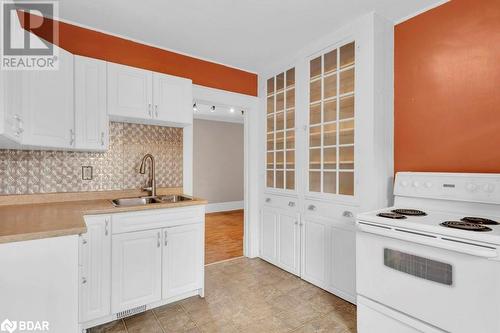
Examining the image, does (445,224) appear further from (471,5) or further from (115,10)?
(115,10)

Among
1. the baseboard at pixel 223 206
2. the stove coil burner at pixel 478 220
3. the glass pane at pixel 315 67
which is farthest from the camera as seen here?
the baseboard at pixel 223 206

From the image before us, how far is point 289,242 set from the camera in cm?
292

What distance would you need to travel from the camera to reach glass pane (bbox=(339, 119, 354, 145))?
90.3 inches

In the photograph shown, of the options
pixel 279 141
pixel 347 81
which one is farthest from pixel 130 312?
pixel 347 81

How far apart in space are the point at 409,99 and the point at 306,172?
1.14 metres

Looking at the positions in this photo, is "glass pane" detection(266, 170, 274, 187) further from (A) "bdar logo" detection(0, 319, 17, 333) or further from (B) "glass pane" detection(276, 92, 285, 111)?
(A) "bdar logo" detection(0, 319, 17, 333)

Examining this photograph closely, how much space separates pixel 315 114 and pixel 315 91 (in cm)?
24

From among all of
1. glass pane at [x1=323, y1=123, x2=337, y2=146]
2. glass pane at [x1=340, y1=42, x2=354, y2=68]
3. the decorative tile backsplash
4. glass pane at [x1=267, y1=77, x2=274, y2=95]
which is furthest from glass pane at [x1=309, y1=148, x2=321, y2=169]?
the decorative tile backsplash

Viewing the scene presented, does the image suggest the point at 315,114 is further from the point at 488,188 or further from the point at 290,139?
the point at 488,188

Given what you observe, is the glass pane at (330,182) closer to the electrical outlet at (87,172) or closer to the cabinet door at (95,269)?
the cabinet door at (95,269)

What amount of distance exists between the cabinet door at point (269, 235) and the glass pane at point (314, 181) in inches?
26.4

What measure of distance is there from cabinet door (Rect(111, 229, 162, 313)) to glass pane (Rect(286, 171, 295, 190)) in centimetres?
151

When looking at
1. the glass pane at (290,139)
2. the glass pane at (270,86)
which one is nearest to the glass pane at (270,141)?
the glass pane at (290,139)

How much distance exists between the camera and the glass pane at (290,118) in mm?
2928
